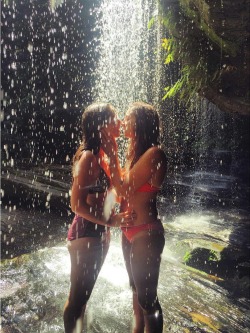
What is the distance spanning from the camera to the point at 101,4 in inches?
716

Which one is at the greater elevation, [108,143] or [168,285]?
[108,143]

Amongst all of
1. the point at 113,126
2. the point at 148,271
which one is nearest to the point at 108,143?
the point at 113,126

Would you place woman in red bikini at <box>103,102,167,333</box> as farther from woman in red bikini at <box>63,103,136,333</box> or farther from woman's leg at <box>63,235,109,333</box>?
woman's leg at <box>63,235,109,333</box>

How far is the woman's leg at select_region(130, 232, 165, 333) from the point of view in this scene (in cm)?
241

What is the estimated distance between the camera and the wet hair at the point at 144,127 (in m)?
2.44

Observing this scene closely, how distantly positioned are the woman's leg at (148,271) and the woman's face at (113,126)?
2.87 feet

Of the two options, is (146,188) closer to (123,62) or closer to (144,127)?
(144,127)

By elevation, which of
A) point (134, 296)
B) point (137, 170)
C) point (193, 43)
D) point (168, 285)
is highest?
point (193, 43)

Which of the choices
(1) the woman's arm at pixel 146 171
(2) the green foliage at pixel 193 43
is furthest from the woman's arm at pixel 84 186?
(2) the green foliage at pixel 193 43

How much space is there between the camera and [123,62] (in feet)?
58.7

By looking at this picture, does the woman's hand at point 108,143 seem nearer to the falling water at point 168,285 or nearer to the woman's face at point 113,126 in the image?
the woman's face at point 113,126

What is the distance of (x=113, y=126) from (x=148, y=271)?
121cm

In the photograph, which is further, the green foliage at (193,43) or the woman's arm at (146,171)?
the green foliage at (193,43)

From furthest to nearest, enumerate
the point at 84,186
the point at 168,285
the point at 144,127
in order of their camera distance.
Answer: the point at 168,285 < the point at 144,127 < the point at 84,186
